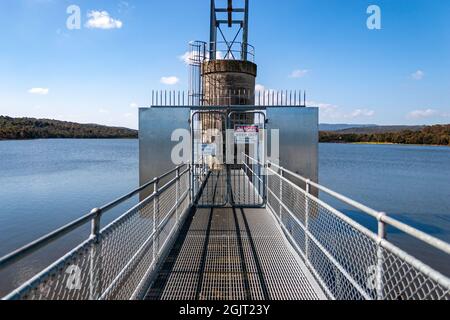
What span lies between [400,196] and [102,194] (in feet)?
63.7

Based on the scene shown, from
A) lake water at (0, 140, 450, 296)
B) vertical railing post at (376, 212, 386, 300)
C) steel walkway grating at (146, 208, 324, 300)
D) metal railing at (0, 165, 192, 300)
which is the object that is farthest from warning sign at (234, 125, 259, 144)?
lake water at (0, 140, 450, 296)

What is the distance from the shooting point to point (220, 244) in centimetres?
566

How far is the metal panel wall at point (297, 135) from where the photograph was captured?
9484 mm

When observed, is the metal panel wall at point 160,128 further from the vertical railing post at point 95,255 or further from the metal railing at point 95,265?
the vertical railing post at point 95,255

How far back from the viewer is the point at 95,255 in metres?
2.78

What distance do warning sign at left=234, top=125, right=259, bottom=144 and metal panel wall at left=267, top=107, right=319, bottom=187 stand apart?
0.45m

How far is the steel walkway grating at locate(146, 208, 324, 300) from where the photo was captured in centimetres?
393

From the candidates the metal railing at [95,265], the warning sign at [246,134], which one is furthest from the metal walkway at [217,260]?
the warning sign at [246,134]

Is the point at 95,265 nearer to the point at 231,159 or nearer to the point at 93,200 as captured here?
the point at 231,159

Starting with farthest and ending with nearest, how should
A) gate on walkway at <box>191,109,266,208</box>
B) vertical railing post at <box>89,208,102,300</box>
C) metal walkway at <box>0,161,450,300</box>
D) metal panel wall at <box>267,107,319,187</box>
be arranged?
metal panel wall at <box>267,107,319,187</box>, gate on walkway at <box>191,109,266,208</box>, vertical railing post at <box>89,208,102,300</box>, metal walkway at <box>0,161,450,300</box>

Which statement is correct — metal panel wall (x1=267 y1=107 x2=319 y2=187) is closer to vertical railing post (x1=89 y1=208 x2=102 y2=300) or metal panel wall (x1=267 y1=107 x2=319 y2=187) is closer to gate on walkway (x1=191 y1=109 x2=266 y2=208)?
gate on walkway (x1=191 y1=109 x2=266 y2=208)

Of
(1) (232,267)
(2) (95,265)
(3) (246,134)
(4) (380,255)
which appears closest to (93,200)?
(3) (246,134)

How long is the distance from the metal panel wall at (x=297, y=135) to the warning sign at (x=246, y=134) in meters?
0.45
